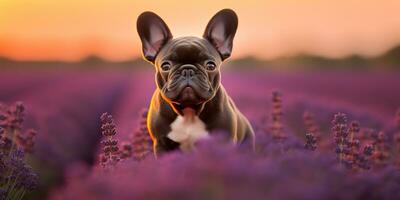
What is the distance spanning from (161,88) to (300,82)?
9280 mm

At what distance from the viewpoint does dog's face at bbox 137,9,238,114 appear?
3057mm

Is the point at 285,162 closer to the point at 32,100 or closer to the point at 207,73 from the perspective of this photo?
the point at 207,73

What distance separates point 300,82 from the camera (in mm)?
12297

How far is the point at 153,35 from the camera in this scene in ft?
11.1

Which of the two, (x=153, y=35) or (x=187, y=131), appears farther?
(x=153, y=35)

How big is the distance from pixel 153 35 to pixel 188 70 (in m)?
0.41

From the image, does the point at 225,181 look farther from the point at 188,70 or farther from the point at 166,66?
the point at 166,66

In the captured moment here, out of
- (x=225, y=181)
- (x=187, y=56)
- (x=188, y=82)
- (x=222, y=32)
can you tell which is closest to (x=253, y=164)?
(x=225, y=181)

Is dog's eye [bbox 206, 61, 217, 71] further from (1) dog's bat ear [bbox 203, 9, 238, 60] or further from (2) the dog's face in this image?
(1) dog's bat ear [bbox 203, 9, 238, 60]

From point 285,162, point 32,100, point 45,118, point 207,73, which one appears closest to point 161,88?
point 207,73

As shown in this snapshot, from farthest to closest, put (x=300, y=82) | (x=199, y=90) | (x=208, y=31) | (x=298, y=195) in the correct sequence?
(x=300, y=82), (x=208, y=31), (x=199, y=90), (x=298, y=195)

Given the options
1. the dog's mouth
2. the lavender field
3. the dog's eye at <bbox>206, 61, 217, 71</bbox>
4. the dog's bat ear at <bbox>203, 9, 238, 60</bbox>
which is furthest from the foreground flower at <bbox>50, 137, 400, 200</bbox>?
the dog's bat ear at <bbox>203, 9, 238, 60</bbox>

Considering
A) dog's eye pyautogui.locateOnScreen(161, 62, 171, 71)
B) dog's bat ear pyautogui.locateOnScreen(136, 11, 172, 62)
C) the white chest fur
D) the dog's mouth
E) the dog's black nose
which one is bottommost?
the white chest fur

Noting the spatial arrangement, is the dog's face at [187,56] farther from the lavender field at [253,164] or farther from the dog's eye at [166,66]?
the lavender field at [253,164]
